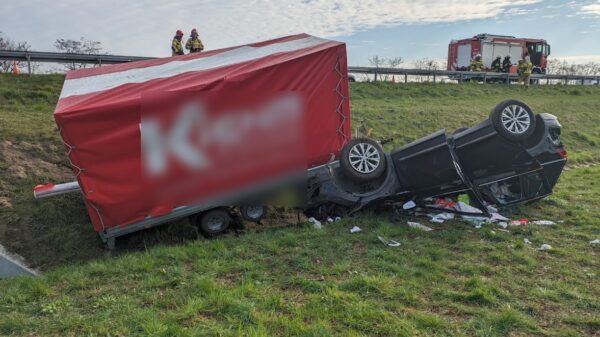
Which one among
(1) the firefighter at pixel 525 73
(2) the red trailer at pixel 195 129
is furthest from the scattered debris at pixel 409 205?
(1) the firefighter at pixel 525 73

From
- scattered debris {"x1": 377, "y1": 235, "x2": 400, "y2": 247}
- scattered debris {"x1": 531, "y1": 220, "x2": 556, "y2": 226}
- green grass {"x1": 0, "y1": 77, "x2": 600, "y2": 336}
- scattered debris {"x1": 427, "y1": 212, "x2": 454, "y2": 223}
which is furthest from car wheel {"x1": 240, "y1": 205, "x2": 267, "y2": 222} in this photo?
scattered debris {"x1": 531, "y1": 220, "x2": 556, "y2": 226}

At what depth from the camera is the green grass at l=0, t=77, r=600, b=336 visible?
3.54 meters

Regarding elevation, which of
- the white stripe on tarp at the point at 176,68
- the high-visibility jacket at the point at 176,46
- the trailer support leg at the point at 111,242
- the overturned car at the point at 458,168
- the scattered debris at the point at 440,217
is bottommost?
the scattered debris at the point at 440,217

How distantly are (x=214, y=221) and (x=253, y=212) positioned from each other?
53 cm

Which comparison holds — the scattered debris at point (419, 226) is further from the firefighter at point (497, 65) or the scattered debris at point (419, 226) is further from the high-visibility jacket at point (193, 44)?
the firefighter at point (497, 65)

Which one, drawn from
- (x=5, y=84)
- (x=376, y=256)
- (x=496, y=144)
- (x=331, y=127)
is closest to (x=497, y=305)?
(x=376, y=256)

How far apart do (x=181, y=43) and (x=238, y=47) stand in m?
7.42

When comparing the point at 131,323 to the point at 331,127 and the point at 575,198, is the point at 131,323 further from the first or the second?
the point at 575,198

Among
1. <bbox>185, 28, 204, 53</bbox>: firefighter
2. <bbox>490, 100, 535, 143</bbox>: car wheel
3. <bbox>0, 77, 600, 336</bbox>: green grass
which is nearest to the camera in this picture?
<bbox>0, 77, 600, 336</bbox>: green grass

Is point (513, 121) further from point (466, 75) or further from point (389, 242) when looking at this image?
point (466, 75)

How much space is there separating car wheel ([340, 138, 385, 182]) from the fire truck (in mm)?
25193

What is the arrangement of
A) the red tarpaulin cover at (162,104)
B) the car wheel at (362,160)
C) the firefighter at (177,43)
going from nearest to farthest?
1. the red tarpaulin cover at (162,104)
2. the car wheel at (362,160)
3. the firefighter at (177,43)

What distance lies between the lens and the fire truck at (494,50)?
29578mm

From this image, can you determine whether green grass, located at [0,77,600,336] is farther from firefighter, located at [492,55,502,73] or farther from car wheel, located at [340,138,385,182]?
firefighter, located at [492,55,502,73]
